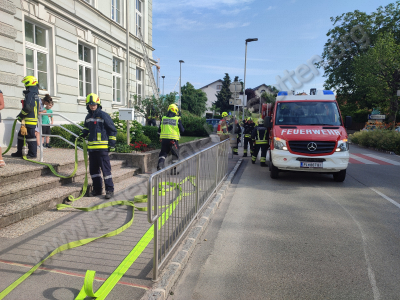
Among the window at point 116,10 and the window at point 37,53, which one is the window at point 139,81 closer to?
the window at point 116,10

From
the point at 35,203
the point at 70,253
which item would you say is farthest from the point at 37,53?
the point at 70,253

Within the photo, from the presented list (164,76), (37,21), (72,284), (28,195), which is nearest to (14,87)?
(37,21)

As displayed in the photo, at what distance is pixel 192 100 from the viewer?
64.5 metres

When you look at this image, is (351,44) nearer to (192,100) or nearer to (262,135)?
(262,135)

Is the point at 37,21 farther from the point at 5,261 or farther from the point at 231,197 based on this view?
the point at 5,261

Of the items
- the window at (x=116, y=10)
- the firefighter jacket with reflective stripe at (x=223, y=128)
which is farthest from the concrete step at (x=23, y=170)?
the window at (x=116, y=10)

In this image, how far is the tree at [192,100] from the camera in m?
64.6

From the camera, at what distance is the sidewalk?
2.80m

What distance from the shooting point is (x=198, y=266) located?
3.49 m

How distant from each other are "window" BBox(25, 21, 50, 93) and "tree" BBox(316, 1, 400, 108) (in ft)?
91.3

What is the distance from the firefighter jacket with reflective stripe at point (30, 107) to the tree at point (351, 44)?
29867 mm

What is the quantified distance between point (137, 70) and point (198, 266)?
57.0ft

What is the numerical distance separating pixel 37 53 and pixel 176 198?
895 centimetres

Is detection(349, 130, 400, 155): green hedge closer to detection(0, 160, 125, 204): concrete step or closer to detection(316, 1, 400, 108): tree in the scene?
detection(316, 1, 400, 108): tree
